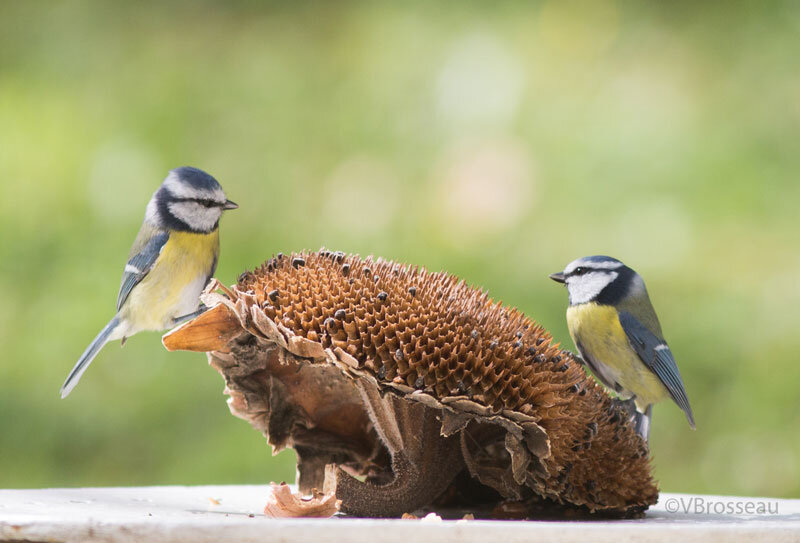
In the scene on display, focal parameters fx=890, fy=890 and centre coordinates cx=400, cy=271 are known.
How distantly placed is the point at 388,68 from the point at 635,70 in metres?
0.98

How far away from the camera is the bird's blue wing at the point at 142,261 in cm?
152

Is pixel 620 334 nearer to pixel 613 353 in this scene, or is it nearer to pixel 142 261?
pixel 613 353

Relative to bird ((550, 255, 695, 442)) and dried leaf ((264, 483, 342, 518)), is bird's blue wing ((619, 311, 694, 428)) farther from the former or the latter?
dried leaf ((264, 483, 342, 518))

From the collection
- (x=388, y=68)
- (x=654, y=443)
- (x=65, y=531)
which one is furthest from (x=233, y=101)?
(x=65, y=531)

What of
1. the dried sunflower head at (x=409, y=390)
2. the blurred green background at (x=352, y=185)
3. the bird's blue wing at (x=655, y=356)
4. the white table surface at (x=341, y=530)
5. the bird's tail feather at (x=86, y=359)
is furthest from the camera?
the blurred green background at (x=352, y=185)

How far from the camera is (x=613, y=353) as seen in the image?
159 centimetres

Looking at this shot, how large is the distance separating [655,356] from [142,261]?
36.2 inches

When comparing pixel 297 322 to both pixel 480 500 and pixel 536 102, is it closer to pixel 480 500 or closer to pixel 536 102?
pixel 480 500

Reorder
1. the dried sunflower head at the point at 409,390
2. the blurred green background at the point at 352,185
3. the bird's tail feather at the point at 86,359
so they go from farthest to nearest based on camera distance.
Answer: the blurred green background at the point at 352,185
the bird's tail feather at the point at 86,359
the dried sunflower head at the point at 409,390

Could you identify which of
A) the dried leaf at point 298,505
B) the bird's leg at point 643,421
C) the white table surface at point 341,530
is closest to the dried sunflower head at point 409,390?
the dried leaf at point 298,505

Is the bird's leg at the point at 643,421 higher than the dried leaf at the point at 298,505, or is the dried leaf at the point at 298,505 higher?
the bird's leg at the point at 643,421

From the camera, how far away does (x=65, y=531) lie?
82cm

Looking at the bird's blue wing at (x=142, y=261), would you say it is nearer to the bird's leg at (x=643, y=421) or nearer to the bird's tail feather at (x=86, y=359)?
the bird's tail feather at (x=86, y=359)

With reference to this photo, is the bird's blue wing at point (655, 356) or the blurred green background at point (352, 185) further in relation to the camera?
the blurred green background at point (352, 185)
